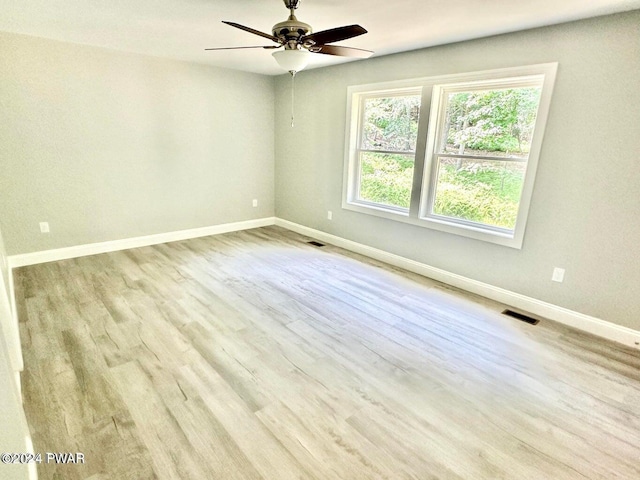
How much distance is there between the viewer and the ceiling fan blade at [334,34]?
193cm

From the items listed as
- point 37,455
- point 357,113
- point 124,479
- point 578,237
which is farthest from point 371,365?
point 357,113

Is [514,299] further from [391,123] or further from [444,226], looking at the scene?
[391,123]

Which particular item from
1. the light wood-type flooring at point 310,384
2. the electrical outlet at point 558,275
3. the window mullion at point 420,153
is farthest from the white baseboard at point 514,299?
the window mullion at point 420,153

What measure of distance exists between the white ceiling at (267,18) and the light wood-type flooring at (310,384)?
7.82 feet

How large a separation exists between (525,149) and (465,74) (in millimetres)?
925

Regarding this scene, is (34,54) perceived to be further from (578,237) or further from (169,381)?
(578,237)

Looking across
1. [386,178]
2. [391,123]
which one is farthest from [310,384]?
[391,123]

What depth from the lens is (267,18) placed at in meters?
2.60

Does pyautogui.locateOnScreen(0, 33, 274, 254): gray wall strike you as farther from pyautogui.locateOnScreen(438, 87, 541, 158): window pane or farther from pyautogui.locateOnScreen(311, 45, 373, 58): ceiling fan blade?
pyautogui.locateOnScreen(438, 87, 541, 158): window pane

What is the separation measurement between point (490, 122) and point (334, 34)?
6.42ft

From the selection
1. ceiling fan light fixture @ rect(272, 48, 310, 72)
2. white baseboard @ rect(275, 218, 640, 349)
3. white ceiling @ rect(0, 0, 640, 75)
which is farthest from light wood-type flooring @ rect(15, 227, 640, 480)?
white ceiling @ rect(0, 0, 640, 75)

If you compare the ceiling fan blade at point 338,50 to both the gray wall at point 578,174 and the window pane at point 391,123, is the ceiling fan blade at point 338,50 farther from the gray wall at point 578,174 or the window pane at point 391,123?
the window pane at point 391,123

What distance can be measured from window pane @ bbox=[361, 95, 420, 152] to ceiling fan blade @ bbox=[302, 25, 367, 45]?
1.92 metres

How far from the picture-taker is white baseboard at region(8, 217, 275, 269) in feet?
12.2
